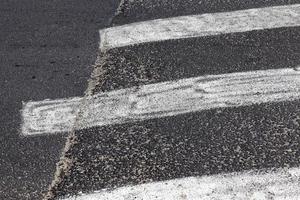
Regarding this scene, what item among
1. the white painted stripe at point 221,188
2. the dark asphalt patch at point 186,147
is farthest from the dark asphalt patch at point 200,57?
the white painted stripe at point 221,188

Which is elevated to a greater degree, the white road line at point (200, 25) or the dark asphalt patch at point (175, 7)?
the white road line at point (200, 25)

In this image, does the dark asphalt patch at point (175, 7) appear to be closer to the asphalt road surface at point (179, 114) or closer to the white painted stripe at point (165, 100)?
the asphalt road surface at point (179, 114)

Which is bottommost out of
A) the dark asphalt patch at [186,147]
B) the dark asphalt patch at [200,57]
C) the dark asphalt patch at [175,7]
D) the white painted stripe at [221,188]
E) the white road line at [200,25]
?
the dark asphalt patch at [175,7]

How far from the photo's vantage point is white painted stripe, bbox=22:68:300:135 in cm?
380

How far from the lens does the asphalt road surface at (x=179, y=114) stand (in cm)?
313

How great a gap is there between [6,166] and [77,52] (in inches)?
61.7

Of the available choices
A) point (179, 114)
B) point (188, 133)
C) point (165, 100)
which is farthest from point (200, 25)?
point (188, 133)

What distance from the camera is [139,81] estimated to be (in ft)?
13.9

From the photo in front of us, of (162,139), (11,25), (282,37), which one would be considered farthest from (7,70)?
(282,37)

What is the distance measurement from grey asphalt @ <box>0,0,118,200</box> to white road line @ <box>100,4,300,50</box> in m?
0.21

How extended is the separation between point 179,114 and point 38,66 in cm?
140

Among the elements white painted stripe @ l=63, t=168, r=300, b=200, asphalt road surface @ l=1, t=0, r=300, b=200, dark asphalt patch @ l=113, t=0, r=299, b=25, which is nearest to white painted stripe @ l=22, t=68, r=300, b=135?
asphalt road surface @ l=1, t=0, r=300, b=200

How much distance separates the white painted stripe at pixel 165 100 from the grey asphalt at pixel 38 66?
0.44 ft

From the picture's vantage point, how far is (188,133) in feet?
11.7
